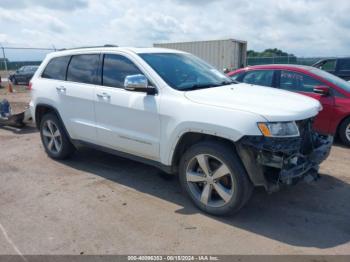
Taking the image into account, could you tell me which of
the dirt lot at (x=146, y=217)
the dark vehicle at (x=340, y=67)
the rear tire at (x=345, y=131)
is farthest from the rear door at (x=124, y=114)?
the dark vehicle at (x=340, y=67)

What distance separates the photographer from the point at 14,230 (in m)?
3.63

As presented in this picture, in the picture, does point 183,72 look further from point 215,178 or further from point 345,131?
point 345,131

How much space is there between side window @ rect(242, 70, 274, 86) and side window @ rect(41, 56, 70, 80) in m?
3.78

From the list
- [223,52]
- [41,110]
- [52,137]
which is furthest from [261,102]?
[223,52]

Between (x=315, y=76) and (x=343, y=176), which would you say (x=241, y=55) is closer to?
(x=315, y=76)

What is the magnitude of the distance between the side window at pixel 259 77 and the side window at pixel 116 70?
3551mm

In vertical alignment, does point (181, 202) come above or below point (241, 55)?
below

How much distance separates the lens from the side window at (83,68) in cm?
493

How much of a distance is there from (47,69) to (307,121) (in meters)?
4.19

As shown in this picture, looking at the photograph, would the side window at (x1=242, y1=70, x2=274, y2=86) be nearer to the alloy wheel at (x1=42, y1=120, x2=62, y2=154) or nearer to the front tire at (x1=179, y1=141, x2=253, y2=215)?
the front tire at (x1=179, y1=141, x2=253, y2=215)

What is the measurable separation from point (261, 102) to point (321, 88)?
343cm

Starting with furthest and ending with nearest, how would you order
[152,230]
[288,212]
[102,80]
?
[102,80], [288,212], [152,230]

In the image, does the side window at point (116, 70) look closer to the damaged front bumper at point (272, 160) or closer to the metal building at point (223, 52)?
the damaged front bumper at point (272, 160)

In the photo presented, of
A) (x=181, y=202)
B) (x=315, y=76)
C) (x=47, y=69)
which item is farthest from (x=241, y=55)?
(x=181, y=202)
